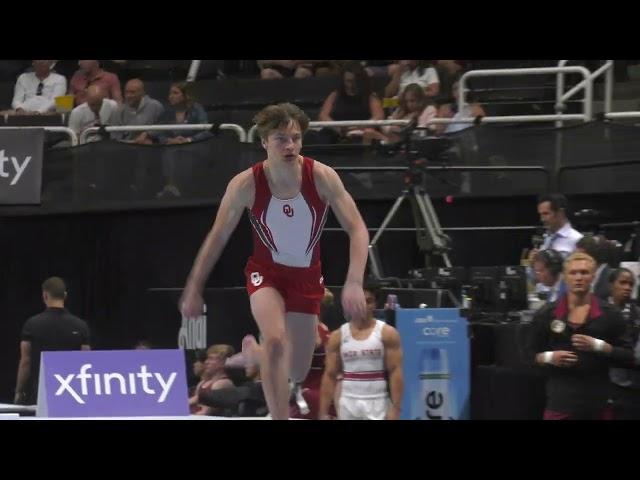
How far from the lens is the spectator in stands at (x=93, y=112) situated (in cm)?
1317

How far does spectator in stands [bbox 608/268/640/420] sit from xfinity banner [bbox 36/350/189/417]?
2.81 m

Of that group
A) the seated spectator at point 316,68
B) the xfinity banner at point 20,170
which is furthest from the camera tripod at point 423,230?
the seated spectator at point 316,68

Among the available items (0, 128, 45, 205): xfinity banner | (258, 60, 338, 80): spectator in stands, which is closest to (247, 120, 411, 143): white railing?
(0, 128, 45, 205): xfinity banner

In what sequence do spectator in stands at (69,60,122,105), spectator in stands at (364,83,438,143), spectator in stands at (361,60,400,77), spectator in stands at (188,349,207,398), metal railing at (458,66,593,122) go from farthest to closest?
spectator in stands at (69,60,122,105) → spectator in stands at (361,60,400,77) → spectator in stands at (364,83,438,143) → metal railing at (458,66,593,122) → spectator in stands at (188,349,207,398)

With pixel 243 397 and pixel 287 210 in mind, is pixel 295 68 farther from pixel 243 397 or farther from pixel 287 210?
pixel 287 210

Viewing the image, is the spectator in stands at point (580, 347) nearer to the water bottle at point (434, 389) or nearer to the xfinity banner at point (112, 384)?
the water bottle at point (434, 389)

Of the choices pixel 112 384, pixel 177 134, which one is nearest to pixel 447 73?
pixel 177 134

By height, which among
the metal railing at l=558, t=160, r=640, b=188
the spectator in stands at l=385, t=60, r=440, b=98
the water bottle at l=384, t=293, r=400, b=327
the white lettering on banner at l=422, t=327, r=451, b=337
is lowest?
the white lettering on banner at l=422, t=327, r=451, b=337

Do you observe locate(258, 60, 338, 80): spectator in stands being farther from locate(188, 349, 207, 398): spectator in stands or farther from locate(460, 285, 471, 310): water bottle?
locate(460, 285, 471, 310): water bottle

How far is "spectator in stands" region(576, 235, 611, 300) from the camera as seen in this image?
29.1 feet

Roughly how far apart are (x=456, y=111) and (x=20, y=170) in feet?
13.8

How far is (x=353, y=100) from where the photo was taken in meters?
12.8

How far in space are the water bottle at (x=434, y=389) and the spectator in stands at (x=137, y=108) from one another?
4.71m

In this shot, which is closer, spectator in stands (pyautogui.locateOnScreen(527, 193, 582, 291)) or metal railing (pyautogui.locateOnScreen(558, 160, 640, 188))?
spectator in stands (pyautogui.locateOnScreen(527, 193, 582, 291))
